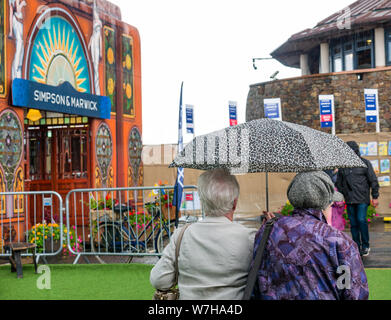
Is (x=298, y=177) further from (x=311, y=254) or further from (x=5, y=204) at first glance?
(x=5, y=204)

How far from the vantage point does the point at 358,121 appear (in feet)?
80.2

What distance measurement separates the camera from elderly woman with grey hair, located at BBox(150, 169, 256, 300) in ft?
9.23

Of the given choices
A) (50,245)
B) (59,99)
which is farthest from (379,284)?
(59,99)

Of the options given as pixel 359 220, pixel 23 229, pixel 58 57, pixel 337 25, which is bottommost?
pixel 23 229

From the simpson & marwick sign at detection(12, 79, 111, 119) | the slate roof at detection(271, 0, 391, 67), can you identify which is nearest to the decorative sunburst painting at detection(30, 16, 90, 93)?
the simpson & marwick sign at detection(12, 79, 111, 119)

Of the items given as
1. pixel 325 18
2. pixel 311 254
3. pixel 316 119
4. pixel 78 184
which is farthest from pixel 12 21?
pixel 325 18

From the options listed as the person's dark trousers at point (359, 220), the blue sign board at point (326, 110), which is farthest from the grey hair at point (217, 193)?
the blue sign board at point (326, 110)

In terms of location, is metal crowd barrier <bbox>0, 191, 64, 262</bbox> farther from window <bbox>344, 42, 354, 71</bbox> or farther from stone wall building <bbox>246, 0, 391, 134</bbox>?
window <bbox>344, 42, 354, 71</bbox>

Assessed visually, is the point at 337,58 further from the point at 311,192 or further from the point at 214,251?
the point at 214,251

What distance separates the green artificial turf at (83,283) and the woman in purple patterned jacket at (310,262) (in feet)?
12.5

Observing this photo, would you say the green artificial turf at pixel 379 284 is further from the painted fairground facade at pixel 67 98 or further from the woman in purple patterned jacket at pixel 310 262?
the painted fairground facade at pixel 67 98

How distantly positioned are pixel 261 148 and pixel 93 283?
15.2 feet

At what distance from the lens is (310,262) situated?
259 centimetres

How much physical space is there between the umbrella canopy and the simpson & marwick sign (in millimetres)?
8076
